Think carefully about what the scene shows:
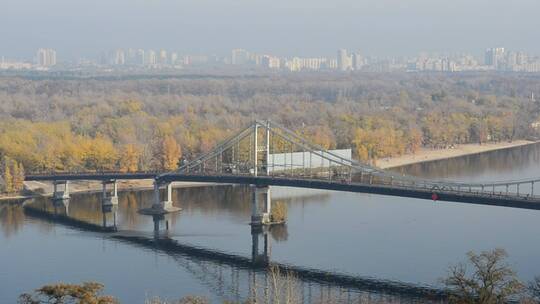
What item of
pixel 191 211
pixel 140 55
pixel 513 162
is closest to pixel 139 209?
pixel 191 211

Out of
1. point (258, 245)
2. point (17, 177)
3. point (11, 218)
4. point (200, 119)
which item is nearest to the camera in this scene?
point (258, 245)

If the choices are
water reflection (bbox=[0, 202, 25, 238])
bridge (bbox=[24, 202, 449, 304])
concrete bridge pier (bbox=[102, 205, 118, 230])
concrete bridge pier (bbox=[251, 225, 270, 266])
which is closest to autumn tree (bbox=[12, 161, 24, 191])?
water reflection (bbox=[0, 202, 25, 238])

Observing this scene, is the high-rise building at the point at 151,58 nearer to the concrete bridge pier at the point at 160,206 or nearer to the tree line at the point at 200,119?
the tree line at the point at 200,119

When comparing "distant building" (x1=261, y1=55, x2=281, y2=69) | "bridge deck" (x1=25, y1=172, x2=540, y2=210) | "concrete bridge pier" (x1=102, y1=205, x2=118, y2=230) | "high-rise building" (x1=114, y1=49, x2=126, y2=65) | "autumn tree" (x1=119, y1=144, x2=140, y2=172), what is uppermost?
"high-rise building" (x1=114, y1=49, x2=126, y2=65)

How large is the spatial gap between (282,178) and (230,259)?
5.79 m

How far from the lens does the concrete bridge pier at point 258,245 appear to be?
2442 cm

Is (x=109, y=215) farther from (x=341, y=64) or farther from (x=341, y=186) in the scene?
(x=341, y=64)

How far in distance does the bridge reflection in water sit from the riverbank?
33.9 ft

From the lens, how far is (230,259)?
80.7ft

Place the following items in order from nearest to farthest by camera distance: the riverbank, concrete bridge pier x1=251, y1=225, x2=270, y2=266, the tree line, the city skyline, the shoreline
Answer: concrete bridge pier x1=251, y1=225, x2=270, y2=266 → the shoreline → the tree line → the riverbank → the city skyline

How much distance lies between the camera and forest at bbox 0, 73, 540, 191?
3925cm

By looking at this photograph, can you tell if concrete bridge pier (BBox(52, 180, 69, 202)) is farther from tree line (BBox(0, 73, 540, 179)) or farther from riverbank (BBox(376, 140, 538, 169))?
riverbank (BBox(376, 140, 538, 169))

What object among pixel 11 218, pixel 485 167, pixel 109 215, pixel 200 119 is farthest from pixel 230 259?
pixel 200 119

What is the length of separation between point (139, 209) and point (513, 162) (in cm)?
1889
